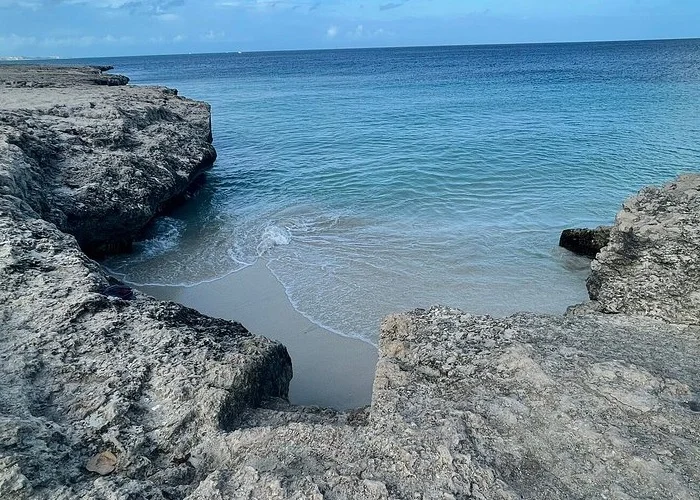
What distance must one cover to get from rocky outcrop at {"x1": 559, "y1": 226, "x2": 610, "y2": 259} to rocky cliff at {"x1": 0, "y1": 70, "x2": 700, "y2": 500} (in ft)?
12.6

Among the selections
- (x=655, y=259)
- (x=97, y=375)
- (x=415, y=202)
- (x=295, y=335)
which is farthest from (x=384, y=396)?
(x=415, y=202)

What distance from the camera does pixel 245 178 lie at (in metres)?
18.4

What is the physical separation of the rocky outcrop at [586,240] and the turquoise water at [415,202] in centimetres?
25

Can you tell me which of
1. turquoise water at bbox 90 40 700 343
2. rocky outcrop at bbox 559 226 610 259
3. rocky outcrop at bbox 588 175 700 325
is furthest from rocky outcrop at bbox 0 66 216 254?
rocky outcrop at bbox 559 226 610 259

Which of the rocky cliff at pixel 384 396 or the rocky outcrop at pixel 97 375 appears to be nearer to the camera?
the rocky cliff at pixel 384 396

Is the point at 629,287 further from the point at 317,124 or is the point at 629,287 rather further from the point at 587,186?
the point at 317,124

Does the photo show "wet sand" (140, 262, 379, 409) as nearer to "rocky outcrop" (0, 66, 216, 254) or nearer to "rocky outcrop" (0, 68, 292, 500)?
"rocky outcrop" (0, 68, 292, 500)

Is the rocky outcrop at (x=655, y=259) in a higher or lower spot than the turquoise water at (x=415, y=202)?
higher

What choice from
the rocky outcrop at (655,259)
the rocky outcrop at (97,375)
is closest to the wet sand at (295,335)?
the rocky outcrop at (97,375)

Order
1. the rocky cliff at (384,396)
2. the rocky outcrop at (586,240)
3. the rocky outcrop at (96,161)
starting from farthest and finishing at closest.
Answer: the rocky outcrop at (586,240) < the rocky outcrop at (96,161) < the rocky cliff at (384,396)

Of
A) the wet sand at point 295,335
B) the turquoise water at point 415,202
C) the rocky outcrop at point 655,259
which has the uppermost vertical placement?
the rocky outcrop at point 655,259

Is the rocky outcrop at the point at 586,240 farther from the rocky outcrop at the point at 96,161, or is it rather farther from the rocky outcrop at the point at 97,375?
the rocky outcrop at the point at 96,161

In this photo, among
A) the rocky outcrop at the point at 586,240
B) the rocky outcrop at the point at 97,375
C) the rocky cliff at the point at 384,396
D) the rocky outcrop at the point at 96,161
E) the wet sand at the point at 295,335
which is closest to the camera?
the rocky cliff at the point at 384,396

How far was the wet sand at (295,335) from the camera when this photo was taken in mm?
6582
